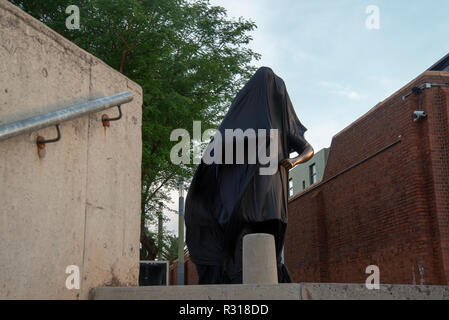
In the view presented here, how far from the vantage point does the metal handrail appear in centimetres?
294

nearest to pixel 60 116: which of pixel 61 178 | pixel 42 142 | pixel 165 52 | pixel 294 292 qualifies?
pixel 42 142

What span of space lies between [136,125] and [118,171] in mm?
476

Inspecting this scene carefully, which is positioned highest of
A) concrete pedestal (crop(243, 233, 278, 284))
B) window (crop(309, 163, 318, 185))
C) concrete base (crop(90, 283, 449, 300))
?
window (crop(309, 163, 318, 185))

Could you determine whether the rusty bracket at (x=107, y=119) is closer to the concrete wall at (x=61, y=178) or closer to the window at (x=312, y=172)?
the concrete wall at (x=61, y=178)

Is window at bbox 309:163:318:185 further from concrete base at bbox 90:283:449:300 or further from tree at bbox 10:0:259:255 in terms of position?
concrete base at bbox 90:283:449:300

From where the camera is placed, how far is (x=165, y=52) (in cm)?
1324

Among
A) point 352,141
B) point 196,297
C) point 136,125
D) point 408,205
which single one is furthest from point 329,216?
point 196,297

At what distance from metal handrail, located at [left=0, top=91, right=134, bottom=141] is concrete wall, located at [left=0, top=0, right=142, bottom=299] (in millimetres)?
145

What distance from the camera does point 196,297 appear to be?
9.17ft

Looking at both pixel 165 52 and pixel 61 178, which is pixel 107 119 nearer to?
pixel 61 178

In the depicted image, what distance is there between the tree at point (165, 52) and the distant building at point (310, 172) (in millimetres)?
20114

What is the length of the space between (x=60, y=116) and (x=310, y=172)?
3481 centimetres

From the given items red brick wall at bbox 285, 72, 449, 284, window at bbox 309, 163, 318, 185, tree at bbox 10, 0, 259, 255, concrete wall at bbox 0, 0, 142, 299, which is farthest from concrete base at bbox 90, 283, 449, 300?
window at bbox 309, 163, 318, 185
